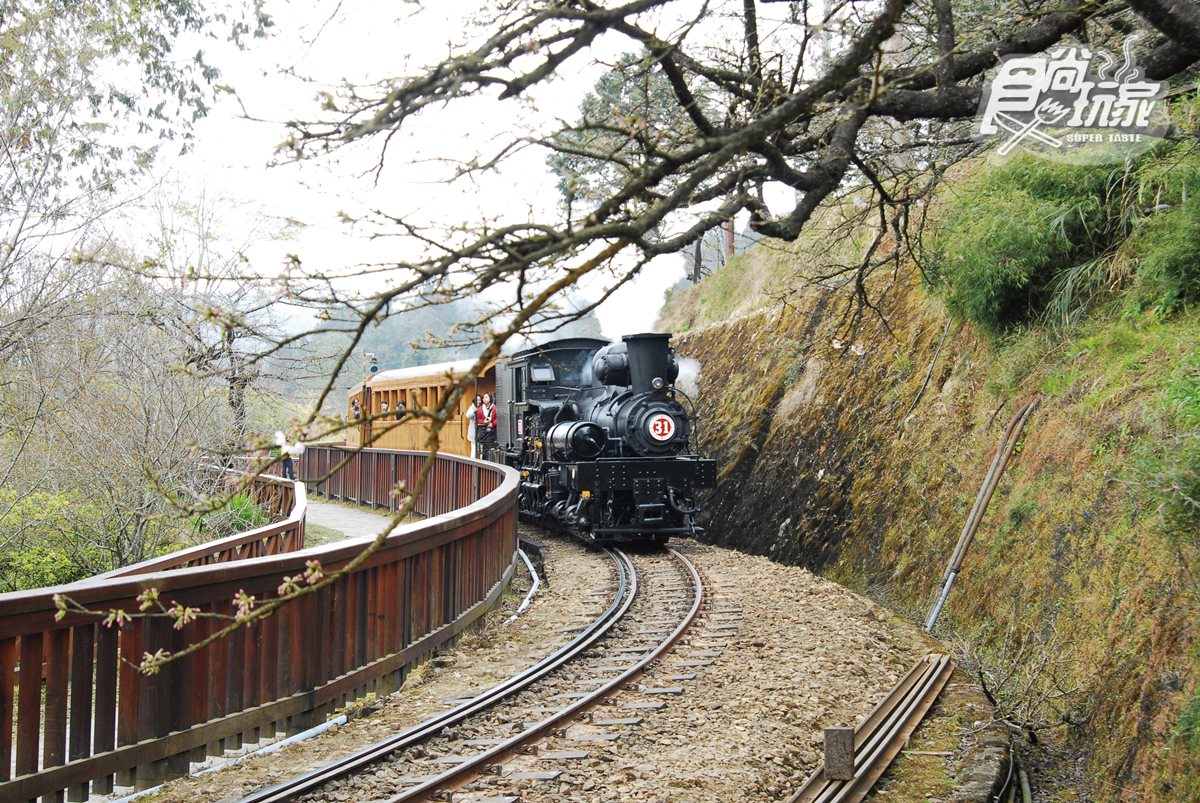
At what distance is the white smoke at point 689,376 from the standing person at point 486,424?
4.35 m

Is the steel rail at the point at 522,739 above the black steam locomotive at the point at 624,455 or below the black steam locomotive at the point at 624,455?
below

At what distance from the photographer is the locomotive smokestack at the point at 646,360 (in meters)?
14.8

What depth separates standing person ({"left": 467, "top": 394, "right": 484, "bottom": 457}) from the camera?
2111 centimetres

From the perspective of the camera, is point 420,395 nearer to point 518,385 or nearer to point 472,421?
point 472,421

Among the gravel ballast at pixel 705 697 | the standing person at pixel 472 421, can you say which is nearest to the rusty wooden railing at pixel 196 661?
the gravel ballast at pixel 705 697

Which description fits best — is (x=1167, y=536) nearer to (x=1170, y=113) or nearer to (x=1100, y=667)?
(x=1100, y=667)

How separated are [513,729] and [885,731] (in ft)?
7.88

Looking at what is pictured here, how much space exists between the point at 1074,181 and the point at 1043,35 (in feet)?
15.9

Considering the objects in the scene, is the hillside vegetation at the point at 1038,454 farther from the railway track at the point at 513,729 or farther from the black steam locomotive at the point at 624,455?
the railway track at the point at 513,729

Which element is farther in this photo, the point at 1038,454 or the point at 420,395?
the point at 420,395

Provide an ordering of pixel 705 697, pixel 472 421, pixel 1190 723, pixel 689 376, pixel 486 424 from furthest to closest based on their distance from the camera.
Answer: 1. pixel 689 376
2. pixel 472 421
3. pixel 486 424
4. pixel 705 697
5. pixel 1190 723

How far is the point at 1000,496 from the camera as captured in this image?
9320mm

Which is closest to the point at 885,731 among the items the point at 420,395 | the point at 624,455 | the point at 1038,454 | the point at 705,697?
the point at 705,697

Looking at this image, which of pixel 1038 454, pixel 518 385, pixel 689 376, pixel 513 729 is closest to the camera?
pixel 513 729
